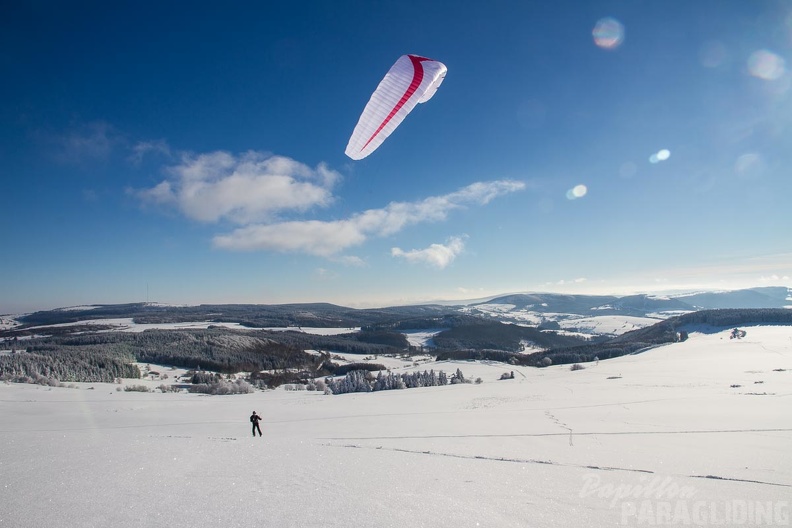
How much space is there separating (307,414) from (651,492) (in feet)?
62.7

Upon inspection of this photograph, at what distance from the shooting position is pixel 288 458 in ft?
31.6

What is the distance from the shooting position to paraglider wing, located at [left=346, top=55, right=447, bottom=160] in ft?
44.9

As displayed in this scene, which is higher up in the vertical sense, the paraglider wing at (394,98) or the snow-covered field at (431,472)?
the paraglider wing at (394,98)

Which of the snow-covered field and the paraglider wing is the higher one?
the paraglider wing

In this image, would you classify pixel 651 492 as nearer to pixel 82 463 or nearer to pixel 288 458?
pixel 288 458

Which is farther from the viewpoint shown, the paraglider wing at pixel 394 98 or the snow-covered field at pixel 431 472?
the paraglider wing at pixel 394 98

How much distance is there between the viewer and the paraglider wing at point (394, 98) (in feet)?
44.9

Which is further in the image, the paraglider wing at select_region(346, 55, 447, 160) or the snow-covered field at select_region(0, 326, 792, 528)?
the paraglider wing at select_region(346, 55, 447, 160)

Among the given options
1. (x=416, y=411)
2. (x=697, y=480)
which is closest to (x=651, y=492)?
(x=697, y=480)

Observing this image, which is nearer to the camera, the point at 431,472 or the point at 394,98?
the point at 431,472

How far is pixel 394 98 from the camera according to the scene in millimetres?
14383

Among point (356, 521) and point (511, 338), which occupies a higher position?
point (356, 521)

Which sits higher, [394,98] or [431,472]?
[394,98]

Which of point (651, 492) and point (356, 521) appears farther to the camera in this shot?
point (651, 492)
